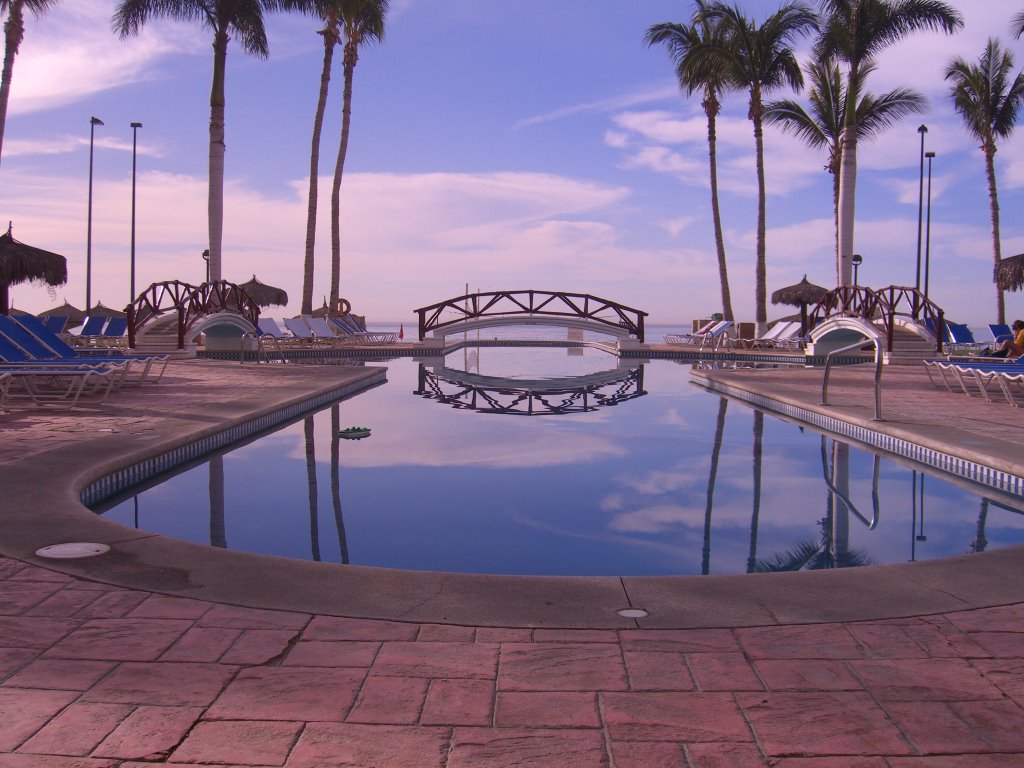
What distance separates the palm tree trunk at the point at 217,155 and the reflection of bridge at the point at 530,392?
291 inches

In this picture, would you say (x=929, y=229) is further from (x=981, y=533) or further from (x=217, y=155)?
(x=981, y=533)

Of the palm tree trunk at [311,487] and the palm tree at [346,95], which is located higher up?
the palm tree at [346,95]

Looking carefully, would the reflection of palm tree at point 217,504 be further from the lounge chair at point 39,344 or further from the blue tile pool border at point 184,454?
the lounge chair at point 39,344

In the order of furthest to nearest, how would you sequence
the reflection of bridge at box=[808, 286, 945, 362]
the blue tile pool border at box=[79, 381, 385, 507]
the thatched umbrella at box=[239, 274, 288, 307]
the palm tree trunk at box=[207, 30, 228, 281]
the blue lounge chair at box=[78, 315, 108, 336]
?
the thatched umbrella at box=[239, 274, 288, 307]
the blue lounge chair at box=[78, 315, 108, 336]
the palm tree trunk at box=[207, 30, 228, 281]
the reflection of bridge at box=[808, 286, 945, 362]
the blue tile pool border at box=[79, 381, 385, 507]

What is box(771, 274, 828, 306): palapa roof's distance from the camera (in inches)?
1075

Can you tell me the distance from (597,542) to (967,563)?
1.84m

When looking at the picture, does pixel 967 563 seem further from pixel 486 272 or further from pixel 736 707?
pixel 486 272

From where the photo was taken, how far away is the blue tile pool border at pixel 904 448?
5.34 metres

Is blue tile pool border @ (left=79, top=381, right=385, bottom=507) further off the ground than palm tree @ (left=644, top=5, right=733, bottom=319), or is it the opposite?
palm tree @ (left=644, top=5, right=733, bottom=319)

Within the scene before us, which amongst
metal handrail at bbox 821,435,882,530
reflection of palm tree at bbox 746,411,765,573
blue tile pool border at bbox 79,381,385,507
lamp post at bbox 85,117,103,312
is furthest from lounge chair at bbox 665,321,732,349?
lamp post at bbox 85,117,103,312

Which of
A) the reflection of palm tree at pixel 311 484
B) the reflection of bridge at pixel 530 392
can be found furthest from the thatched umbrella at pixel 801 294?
the reflection of palm tree at pixel 311 484

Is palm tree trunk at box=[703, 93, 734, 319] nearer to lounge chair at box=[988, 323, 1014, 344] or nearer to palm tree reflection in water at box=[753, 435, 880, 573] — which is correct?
lounge chair at box=[988, 323, 1014, 344]

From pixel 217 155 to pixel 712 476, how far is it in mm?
17076

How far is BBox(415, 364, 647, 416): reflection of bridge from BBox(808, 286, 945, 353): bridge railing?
19.1 ft
